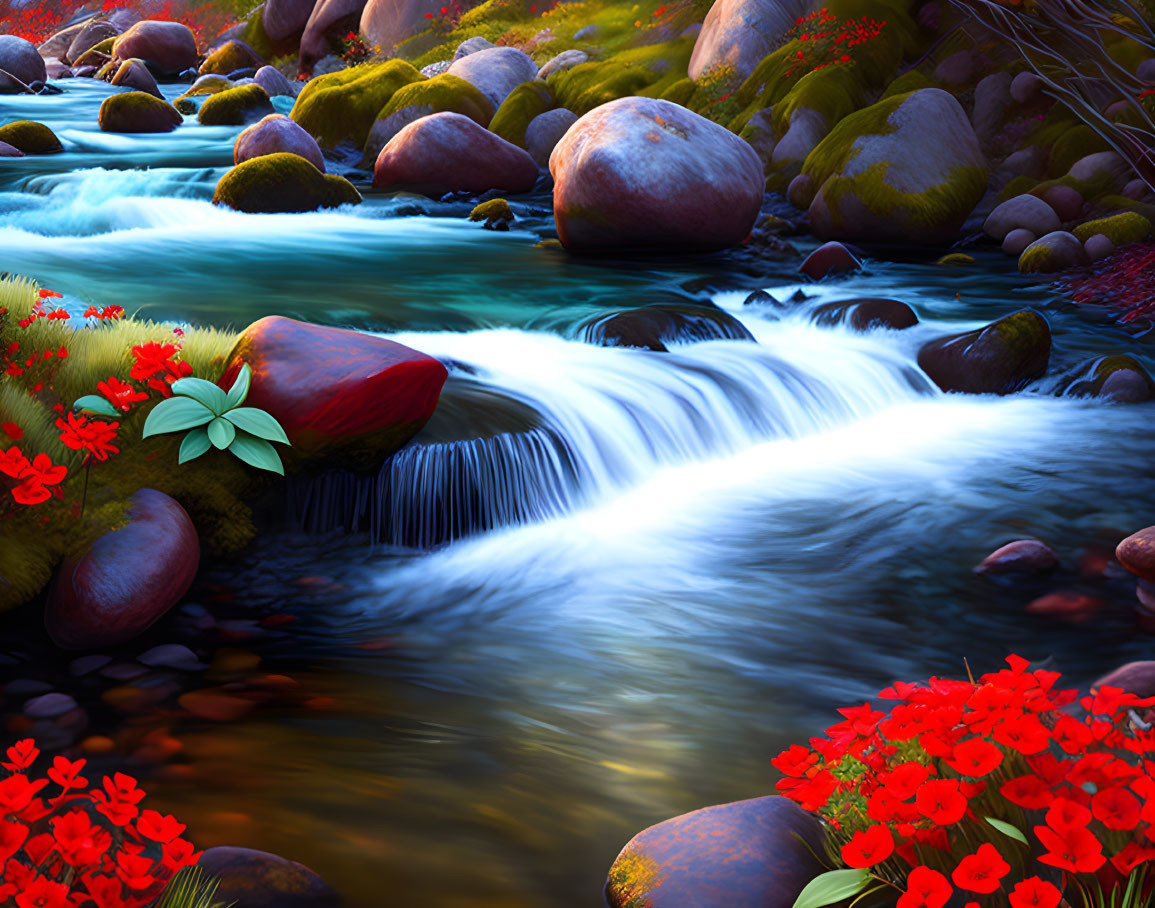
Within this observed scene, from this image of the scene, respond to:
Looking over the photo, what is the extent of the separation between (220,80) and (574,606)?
22.1 meters

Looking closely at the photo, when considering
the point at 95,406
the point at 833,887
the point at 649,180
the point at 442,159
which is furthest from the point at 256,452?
the point at 442,159

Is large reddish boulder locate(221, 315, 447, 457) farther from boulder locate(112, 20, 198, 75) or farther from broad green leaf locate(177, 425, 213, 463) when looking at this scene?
boulder locate(112, 20, 198, 75)

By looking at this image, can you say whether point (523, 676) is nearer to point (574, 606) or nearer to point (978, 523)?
point (574, 606)

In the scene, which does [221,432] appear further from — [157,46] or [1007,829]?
[157,46]

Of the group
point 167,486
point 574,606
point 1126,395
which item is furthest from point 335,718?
point 1126,395

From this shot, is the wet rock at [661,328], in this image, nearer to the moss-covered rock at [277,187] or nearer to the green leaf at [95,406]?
the green leaf at [95,406]

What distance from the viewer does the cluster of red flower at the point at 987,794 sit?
1.61 meters

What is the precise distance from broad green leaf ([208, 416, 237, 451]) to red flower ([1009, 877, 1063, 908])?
355cm

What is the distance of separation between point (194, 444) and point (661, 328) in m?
3.93

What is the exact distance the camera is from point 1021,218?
11.3m

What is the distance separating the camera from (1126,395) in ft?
22.6

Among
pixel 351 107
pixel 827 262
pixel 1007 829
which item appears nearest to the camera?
pixel 1007 829

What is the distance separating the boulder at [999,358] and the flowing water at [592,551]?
141 mm

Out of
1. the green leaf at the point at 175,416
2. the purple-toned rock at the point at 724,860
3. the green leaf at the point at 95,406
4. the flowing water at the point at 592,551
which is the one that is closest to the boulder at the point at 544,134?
the flowing water at the point at 592,551
